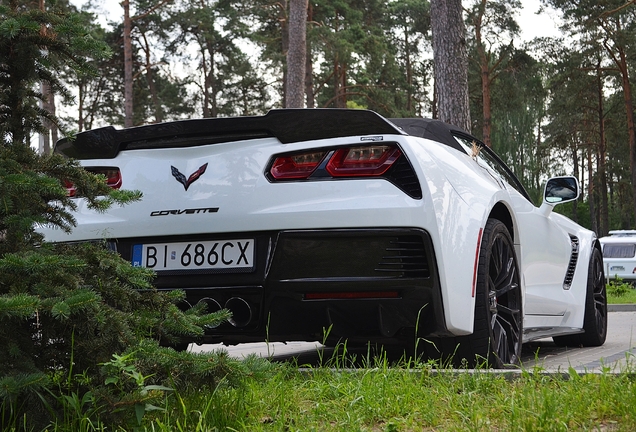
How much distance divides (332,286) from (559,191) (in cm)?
261

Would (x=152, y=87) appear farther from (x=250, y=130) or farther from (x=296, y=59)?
(x=250, y=130)

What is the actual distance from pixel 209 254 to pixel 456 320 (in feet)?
3.82

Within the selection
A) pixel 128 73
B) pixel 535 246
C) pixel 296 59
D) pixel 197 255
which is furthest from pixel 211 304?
pixel 128 73

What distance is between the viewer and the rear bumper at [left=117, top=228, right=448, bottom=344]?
135 inches

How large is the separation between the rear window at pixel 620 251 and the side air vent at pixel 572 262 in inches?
665

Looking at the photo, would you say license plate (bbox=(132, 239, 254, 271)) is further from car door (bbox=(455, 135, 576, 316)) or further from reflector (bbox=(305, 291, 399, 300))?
car door (bbox=(455, 135, 576, 316))

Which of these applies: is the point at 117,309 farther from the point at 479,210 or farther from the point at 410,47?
the point at 410,47

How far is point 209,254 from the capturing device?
369 centimetres

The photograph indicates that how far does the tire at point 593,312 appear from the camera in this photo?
6.20 meters

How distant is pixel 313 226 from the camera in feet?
11.4

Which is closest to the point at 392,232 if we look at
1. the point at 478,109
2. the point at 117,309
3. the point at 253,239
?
the point at 253,239

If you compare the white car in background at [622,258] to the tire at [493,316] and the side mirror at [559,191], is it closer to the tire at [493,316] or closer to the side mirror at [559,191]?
the side mirror at [559,191]

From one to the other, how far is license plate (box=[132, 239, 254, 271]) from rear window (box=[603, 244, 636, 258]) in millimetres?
20020

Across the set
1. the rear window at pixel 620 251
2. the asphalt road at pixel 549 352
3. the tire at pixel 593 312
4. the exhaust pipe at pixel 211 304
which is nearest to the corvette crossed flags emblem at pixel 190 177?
the exhaust pipe at pixel 211 304
